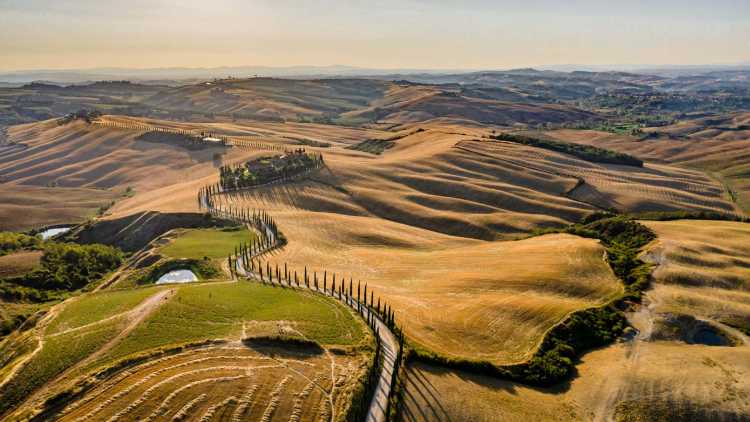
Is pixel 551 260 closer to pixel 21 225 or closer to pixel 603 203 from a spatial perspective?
pixel 603 203

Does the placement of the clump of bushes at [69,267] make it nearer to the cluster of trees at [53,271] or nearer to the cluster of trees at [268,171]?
the cluster of trees at [53,271]

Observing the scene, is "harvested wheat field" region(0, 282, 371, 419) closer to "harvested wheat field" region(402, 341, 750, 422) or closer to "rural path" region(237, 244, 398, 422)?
"rural path" region(237, 244, 398, 422)

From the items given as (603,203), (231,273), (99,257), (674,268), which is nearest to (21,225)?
(99,257)

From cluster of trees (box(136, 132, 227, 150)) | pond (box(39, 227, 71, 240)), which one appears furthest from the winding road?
cluster of trees (box(136, 132, 227, 150))

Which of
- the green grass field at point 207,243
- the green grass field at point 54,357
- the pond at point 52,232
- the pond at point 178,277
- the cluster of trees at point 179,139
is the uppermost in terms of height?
the cluster of trees at point 179,139

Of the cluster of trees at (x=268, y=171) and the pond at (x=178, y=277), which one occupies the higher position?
the cluster of trees at (x=268, y=171)

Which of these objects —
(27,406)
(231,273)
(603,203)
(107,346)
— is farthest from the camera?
(603,203)

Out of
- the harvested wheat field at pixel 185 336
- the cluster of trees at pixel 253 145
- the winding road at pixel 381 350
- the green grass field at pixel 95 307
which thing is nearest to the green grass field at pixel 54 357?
the harvested wheat field at pixel 185 336
